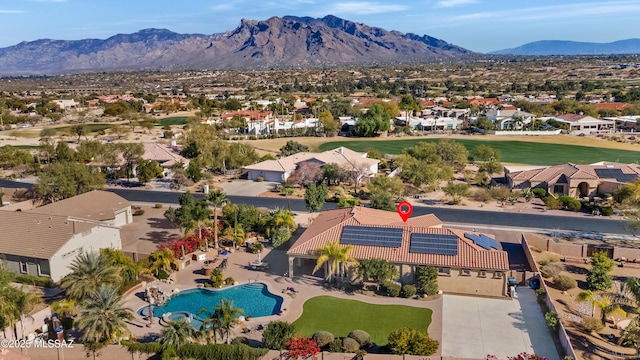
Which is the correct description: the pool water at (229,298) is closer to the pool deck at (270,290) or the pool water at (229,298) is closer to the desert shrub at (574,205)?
the pool deck at (270,290)

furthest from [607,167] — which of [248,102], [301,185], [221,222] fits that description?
[248,102]

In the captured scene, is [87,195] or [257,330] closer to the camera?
[257,330]

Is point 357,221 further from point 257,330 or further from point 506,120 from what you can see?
point 506,120

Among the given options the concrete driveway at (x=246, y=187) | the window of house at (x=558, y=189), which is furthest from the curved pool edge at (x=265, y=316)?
the window of house at (x=558, y=189)

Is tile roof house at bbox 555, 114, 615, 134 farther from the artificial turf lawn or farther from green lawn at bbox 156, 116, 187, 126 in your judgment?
the artificial turf lawn

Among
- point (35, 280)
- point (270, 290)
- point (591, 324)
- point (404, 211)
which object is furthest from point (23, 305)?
point (591, 324)

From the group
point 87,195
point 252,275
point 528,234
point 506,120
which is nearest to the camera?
point 252,275
